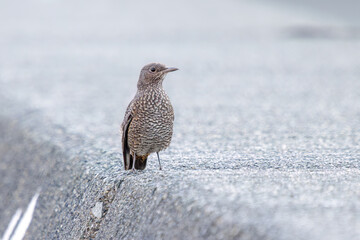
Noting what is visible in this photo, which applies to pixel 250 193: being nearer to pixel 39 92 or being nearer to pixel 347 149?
pixel 347 149

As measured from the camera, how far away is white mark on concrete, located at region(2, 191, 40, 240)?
5020 millimetres

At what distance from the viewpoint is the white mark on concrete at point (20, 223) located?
16.5ft

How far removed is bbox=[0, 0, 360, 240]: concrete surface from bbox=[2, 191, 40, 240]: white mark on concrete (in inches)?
3.3

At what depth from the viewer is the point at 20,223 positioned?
16.9 ft

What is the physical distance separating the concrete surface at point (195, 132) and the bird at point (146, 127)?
7.3 inches

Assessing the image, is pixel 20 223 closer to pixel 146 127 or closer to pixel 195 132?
pixel 146 127

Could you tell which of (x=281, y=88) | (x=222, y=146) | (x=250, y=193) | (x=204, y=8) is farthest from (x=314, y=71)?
(x=204, y=8)

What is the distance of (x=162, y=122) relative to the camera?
4508 millimetres

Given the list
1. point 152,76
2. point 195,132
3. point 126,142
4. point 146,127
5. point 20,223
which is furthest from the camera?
point 195,132

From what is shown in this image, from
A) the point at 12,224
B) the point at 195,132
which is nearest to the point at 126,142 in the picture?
the point at 12,224

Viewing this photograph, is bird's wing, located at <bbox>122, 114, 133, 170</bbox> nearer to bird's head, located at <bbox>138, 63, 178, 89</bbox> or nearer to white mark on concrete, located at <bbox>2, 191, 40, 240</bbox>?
bird's head, located at <bbox>138, 63, 178, 89</bbox>

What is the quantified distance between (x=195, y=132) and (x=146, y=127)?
2.00 m

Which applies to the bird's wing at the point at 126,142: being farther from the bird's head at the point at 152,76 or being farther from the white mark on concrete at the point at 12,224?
the white mark on concrete at the point at 12,224

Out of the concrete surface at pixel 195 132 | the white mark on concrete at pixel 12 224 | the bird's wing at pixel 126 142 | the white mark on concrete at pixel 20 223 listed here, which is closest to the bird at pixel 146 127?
the bird's wing at pixel 126 142
